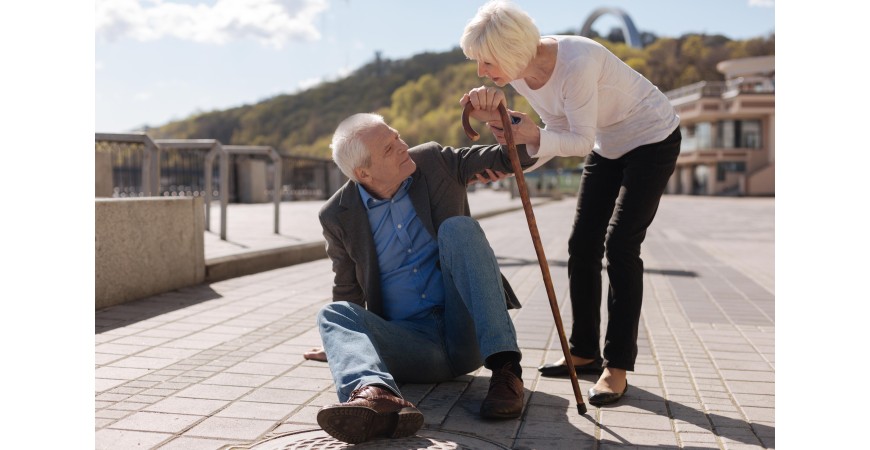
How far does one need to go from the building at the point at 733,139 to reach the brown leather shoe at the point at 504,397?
218 ft

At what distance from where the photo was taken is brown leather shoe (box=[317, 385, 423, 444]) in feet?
9.27

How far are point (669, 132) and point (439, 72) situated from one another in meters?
128

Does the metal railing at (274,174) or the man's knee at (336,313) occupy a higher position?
the metal railing at (274,174)

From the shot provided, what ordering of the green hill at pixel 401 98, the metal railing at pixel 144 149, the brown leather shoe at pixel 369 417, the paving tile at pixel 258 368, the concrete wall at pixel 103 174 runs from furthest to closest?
the green hill at pixel 401 98, the concrete wall at pixel 103 174, the metal railing at pixel 144 149, the paving tile at pixel 258 368, the brown leather shoe at pixel 369 417

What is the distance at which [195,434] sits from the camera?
3.09 meters

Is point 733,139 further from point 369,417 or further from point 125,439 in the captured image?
point 125,439

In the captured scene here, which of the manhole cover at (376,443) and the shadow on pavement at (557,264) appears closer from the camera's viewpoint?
the manhole cover at (376,443)

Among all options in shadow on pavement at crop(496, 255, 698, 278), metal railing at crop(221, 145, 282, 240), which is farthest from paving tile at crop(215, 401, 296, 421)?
metal railing at crop(221, 145, 282, 240)

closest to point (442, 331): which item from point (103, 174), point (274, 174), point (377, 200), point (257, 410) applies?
point (377, 200)

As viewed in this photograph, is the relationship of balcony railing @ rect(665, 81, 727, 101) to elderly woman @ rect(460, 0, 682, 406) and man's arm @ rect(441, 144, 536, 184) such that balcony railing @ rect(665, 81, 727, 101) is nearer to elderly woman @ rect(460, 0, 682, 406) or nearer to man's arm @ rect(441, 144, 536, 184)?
elderly woman @ rect(460, 0, 682, 406)

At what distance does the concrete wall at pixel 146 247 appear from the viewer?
604cm

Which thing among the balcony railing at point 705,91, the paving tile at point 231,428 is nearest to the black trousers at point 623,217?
the paving tile at point 231,428

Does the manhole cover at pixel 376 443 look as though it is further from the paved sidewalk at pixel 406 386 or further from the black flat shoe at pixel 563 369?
the black flat shoe at pixel 563 369
